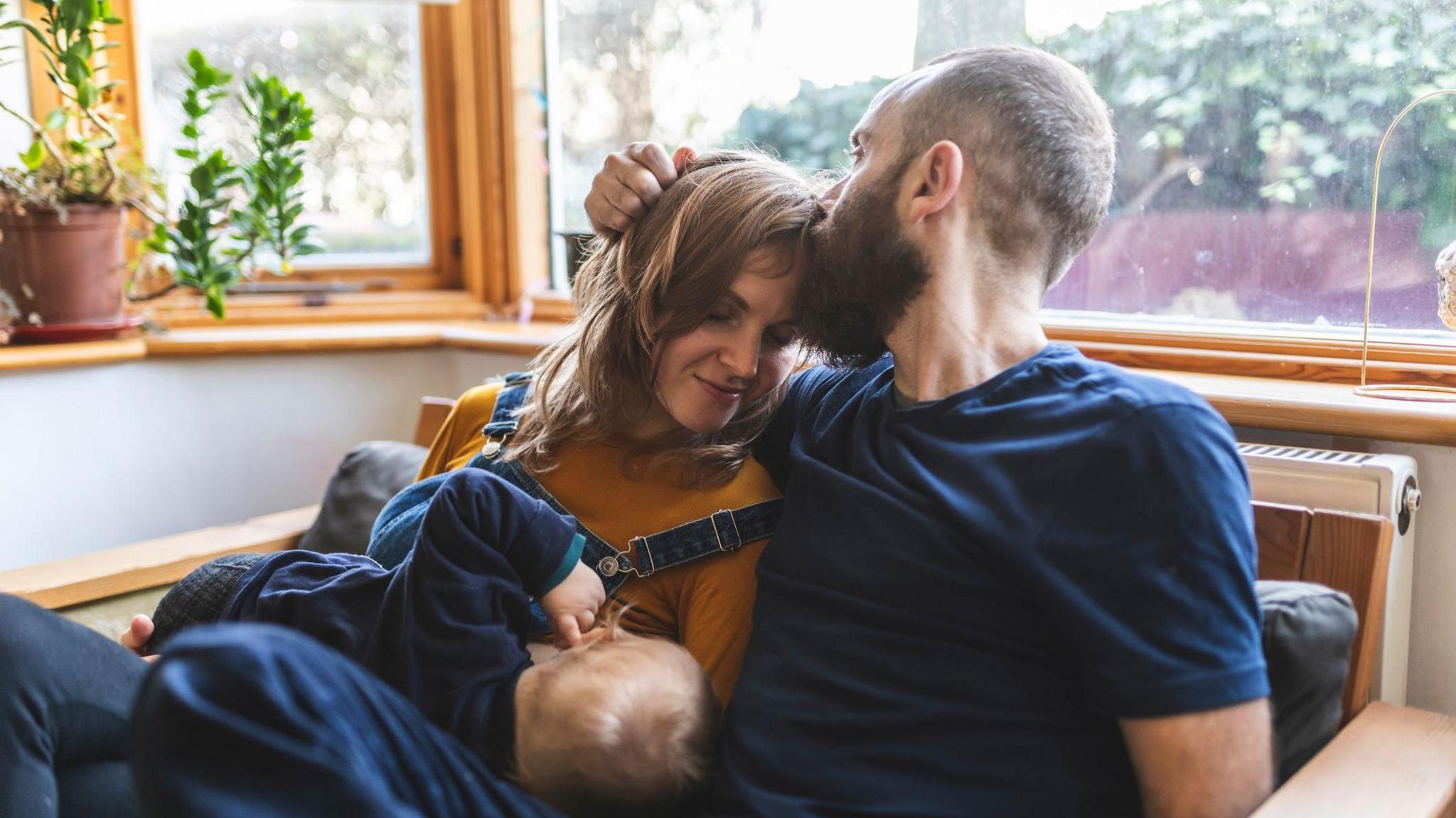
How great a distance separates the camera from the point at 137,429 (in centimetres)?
244

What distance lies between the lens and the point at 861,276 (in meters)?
1.30

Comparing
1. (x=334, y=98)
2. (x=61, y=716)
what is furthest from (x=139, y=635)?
(x=334, y=98)

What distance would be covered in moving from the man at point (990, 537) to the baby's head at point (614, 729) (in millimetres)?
77

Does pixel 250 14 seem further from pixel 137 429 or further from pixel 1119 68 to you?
pixel 1119 68

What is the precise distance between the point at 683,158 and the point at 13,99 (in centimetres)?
167

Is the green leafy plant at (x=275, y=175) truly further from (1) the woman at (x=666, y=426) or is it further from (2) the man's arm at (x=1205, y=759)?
(2) the man's arm at (x=1205, y=759)

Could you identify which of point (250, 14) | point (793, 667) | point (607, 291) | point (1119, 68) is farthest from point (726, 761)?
point (250, 14)

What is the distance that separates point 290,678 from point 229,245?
2155mm

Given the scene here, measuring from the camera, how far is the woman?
4.16ft

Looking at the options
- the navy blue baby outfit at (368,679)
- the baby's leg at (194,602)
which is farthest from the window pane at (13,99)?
the navy blue baby outfit at (368,679)

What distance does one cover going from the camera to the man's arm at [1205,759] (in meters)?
1.01

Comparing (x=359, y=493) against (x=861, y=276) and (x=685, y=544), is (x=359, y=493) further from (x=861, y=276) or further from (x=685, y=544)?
(x=861, y=276)

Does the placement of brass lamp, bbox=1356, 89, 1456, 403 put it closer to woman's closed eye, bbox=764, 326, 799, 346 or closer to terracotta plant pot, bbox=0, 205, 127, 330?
woman's closed eye, bbox=764, 326, 799, 346

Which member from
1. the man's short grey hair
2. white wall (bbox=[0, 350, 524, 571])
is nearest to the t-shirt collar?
the man's short grey hair
